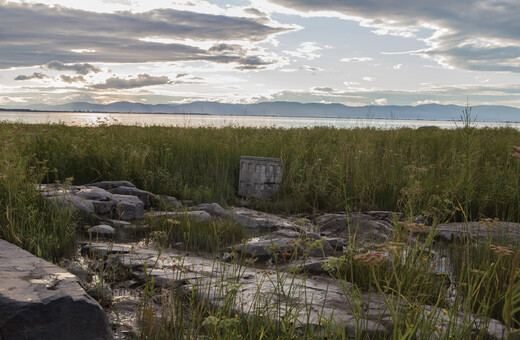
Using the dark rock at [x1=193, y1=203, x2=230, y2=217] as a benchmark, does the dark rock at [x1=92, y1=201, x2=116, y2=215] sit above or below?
above

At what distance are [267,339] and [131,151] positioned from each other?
6.02m

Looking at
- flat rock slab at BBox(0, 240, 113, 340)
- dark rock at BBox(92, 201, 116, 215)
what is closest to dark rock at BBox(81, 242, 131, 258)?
dark rock at BBox(92, 201, 116, 215)

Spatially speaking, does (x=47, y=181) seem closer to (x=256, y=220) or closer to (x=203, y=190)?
(x=203, y=190)

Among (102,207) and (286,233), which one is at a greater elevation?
(102,207)

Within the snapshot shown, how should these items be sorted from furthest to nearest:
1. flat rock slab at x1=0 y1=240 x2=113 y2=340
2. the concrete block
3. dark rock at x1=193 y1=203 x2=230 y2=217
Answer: the concrete block
dark rock at x1=193 y1=203 x2=230 y2=217
flat rock slab at x1=0 y1=240 x2=113 y2=340

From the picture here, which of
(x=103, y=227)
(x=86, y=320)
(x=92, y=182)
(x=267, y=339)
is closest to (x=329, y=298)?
(x=267, y=339)

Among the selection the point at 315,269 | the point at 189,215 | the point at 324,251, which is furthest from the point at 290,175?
the point at 315,269

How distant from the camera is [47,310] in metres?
2.29

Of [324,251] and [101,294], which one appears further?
[324,251]

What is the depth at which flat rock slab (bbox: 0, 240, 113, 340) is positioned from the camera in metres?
Answer: 2.24

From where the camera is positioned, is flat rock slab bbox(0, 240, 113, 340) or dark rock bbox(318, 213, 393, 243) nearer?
flat rock slab bbox(0, 240, 113, 340)

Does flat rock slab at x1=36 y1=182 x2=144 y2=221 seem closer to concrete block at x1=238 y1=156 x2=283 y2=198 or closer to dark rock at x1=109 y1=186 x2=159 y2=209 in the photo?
dark rock at x1=109 y1=186 x2=159 y2=209

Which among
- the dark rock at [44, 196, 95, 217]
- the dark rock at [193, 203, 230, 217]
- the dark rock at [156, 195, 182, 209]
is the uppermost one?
the dark rock at [44, 196, 95, 217]

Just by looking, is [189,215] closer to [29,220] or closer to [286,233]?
[286,233]
